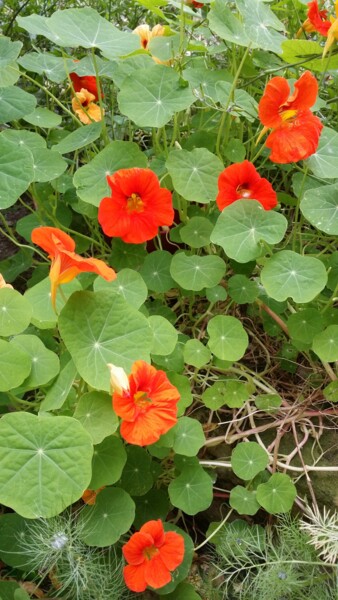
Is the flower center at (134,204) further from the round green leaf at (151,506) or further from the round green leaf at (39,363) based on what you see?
the round green leaf at (151,506)

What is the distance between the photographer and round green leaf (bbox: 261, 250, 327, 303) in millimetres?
1509

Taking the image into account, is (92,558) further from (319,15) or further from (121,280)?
Result: (319,15)

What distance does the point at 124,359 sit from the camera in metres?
1.28

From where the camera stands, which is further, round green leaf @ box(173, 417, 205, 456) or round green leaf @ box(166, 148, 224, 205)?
round green leaf @ box(166, 148, 224, 205)

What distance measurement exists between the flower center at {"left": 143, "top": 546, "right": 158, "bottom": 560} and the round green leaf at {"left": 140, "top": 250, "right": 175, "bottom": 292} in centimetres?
69

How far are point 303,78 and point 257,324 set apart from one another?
76cm

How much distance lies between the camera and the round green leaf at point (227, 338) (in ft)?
5.17

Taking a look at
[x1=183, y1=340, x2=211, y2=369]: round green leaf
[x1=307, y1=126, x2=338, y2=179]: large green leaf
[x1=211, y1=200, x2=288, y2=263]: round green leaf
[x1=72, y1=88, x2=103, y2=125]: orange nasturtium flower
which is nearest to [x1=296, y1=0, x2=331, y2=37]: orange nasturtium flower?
[x1=307, y1=126, x2=338, y2=179]: large green leaf

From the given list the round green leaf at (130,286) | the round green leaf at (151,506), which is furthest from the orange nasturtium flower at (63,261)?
the round green leaf at (151,506)

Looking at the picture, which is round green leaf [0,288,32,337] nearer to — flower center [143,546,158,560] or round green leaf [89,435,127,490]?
round green leaf [89,435,127,490]

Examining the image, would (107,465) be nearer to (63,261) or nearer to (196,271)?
(63,261)

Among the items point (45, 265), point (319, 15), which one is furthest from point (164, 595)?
point (319, 15)

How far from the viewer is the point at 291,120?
1.54 m

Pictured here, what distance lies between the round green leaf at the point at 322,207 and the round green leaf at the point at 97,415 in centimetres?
74
